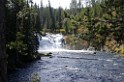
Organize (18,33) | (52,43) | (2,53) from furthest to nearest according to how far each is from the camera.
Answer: (52,43) < (18,33) < (2,53)

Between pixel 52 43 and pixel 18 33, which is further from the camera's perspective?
pixel 52 43

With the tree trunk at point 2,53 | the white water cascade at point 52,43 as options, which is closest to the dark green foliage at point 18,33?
the tree trunk at point 2,53

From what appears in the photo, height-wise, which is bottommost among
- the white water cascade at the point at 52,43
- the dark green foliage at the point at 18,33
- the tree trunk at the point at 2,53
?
the white water cascade at the point at 52,43

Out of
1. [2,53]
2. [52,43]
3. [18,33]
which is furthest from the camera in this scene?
[52,43]

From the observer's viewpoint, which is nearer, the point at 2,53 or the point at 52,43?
the point at 2,53

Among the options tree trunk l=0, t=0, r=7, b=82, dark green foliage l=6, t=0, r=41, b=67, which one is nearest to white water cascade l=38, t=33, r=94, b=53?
dark green foliage l=6, t=0, r=41, b=67

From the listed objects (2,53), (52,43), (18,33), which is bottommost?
(52,43)

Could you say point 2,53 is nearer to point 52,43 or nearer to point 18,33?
point 18,33

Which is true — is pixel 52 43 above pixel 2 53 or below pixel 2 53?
below

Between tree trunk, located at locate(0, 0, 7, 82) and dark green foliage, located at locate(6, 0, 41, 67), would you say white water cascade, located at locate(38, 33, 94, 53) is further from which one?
tree trunk, located at locate(0, 0, 7, 82)

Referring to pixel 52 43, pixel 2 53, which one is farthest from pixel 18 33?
pixel 52 43

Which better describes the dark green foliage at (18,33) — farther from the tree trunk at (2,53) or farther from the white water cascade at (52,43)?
the white water cascade at (52,43)

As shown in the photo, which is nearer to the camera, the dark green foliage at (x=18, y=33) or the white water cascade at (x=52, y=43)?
the dark green foliage at (x=18, y=33)

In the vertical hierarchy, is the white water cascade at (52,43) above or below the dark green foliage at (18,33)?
below
